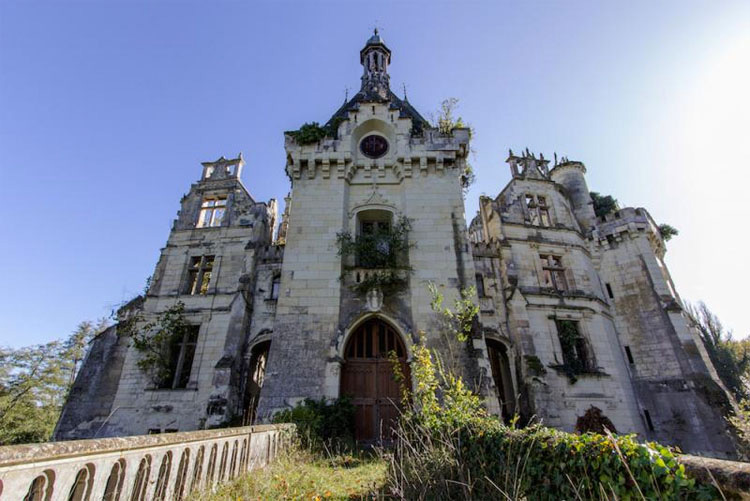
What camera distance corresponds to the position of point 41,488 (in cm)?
235

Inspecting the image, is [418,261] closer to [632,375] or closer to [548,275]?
[548,275]

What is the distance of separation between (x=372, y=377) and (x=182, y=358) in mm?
8236

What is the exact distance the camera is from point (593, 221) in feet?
61.7

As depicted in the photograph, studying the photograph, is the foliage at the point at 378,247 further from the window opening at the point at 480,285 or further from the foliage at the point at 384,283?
the window opening at the point at 480,285

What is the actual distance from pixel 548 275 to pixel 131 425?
1817cm

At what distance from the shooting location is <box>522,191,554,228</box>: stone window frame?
1773 centimetres

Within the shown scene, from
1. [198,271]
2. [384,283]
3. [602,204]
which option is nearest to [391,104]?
[384,283]

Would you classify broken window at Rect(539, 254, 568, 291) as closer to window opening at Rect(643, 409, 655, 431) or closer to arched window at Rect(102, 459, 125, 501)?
window opening at Rect(643, 409, 655, 431)

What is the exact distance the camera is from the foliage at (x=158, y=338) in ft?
45.7

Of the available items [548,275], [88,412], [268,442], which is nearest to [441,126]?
[548,275]

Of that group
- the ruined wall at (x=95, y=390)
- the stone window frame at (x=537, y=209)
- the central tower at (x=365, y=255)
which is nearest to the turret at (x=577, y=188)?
the stone window frame at (x=537, y=209)

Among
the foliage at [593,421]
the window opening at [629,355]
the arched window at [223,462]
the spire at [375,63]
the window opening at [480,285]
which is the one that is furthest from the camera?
the spire at [375,63]

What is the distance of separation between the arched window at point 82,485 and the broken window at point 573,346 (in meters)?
15.4

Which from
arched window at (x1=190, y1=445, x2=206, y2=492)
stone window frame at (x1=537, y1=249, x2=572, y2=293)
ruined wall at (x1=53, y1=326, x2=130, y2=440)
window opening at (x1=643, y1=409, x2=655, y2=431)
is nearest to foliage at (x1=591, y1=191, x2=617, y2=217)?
stone window frame at (x1=537, y1=249, x2=572, y2=293)
